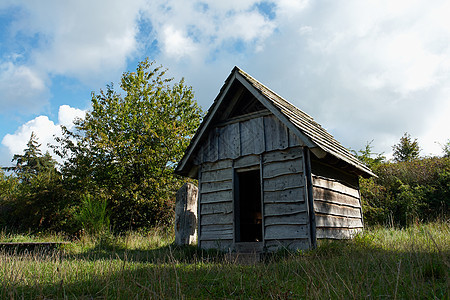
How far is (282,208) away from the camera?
780 centimetres

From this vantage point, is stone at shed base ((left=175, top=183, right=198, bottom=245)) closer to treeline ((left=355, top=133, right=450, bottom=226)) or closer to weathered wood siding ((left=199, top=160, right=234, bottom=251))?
weathered wood siding ((left=199, top=160, right=234, bottom=251))

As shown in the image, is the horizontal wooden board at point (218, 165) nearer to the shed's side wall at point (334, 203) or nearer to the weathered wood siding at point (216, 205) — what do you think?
the weathered wood siding at point (216, 205)

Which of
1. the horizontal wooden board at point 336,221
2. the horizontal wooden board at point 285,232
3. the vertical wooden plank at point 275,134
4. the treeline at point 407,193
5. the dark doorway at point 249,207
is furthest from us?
the treeline at point 407,193

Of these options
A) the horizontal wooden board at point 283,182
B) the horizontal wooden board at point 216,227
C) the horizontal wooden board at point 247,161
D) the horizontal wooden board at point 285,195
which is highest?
the horizontal wooden board at point 247,161

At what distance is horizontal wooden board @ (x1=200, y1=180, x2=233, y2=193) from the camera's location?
8960 millimetres

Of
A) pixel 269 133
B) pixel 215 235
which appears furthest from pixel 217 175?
pixel 269 133

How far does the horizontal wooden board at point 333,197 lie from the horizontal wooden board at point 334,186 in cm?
10

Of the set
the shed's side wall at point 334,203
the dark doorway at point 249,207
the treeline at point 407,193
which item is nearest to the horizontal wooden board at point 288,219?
the shed's side wall at point 334,203

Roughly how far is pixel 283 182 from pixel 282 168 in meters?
0.35

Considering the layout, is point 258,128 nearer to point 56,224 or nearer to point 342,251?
point 342,251

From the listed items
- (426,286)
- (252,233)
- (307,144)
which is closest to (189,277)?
(426,286)

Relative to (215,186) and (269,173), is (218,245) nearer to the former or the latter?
(215,186)

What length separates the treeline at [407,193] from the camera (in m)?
13.0

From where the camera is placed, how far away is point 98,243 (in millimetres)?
11219
